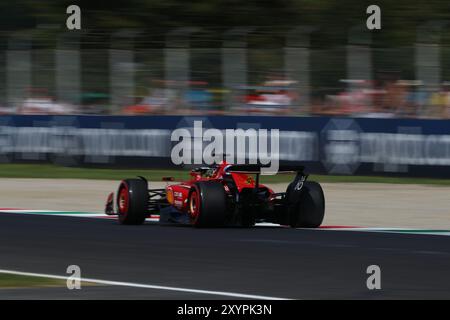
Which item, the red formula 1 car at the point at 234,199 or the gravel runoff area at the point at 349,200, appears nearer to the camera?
the red formula 1 car at the point at 234,199

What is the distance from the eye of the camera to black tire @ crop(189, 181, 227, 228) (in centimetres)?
1155

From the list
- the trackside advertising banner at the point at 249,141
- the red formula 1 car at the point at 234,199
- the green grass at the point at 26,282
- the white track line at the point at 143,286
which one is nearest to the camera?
the white track line at the point at 143,286

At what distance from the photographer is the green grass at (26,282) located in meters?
8.41

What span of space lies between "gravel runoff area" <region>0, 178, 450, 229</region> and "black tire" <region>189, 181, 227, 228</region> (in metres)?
1.95

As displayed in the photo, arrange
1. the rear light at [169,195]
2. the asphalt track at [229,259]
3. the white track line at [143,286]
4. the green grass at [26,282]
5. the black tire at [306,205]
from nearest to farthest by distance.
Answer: the white track line at [143,286] → the asphalt track at [229,259] → the green grass at [26,282] → the black tire at [306,205] → the rear light at [169,195]

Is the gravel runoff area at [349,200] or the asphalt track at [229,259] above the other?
the gravel runoff area at [349,200]

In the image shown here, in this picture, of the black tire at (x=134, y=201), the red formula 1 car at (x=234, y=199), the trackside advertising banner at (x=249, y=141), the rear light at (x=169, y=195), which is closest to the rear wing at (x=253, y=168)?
the red formula 1 car at (x=234, y=199)

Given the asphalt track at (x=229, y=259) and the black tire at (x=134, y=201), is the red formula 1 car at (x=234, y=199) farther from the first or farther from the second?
the asphalt track at (x=229, y=259)

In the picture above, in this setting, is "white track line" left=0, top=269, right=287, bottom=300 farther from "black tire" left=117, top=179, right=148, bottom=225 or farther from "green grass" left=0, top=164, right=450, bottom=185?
"green grass" left=0, top=164, right=450, bottom=185

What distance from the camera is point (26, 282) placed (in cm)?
858

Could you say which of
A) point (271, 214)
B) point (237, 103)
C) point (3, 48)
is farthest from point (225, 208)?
point (3, 48)

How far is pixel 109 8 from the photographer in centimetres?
3662

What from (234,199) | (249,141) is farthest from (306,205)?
(249,141)

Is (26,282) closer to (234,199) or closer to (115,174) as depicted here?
(234,199)
